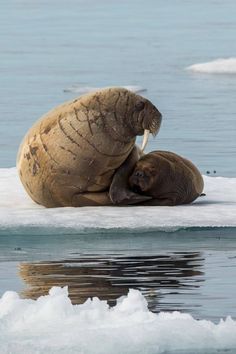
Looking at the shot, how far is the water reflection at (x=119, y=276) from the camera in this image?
8445 millimetres

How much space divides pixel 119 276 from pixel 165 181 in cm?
247

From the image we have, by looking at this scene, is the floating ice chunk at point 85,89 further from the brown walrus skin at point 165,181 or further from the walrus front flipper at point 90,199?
the walrus front flipper at point 90,199

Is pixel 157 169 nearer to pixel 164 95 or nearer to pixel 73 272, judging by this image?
pixel 73 272

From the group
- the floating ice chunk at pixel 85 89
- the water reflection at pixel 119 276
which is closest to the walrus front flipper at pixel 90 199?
the water reflection at pixel 119 276

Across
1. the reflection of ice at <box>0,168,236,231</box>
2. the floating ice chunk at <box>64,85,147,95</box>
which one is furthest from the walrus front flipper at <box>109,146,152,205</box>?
the floating ice chunk at <box>64,85,147,95</box>

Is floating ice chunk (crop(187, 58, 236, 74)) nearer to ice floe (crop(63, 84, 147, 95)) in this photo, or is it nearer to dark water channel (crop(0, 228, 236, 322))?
ice floe (crop(63, 84, 147, 95))

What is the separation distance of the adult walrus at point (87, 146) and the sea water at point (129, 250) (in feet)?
0.90

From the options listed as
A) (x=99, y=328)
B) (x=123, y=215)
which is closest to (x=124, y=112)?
(x=123, y=215)

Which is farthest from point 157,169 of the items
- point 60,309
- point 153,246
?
point 60,309

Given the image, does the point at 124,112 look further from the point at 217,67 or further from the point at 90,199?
the point at 217,67

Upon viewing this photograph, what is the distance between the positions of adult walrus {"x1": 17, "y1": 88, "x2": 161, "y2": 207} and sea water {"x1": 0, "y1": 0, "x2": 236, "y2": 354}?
28cm

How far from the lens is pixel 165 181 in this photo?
11.4m

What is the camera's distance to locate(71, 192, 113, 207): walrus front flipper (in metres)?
11.2

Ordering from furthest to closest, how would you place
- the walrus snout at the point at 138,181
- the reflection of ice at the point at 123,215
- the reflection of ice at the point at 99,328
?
the walrus snout at the point at 138,181 → the reflection of ice at the point at 123,215 → the reflection of ice at the point at 99,328
